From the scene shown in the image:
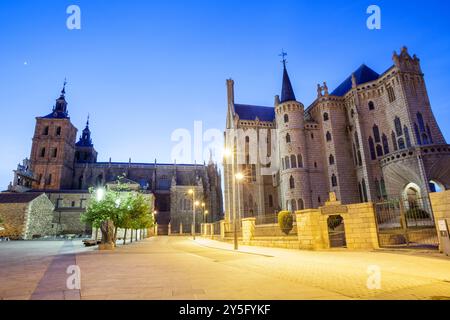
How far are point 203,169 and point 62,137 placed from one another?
3561 cm

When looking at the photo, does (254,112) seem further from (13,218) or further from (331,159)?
(13,218)

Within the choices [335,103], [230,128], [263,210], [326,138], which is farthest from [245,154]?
A: [335,103]

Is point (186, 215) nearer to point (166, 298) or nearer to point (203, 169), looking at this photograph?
point (203, 169)

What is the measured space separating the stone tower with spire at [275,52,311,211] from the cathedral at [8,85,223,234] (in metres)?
24.5

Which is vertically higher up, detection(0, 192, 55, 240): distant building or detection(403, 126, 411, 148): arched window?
detection(403, 126, 411, 148): arched window

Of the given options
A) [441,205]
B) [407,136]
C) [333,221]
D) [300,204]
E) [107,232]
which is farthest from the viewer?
[300,204]

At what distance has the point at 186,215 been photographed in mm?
56062

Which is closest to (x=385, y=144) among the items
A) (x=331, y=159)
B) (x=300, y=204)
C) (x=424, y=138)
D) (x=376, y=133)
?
(x=376, y=133)

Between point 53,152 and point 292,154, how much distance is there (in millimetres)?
56230

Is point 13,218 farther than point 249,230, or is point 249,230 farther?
point 13,218

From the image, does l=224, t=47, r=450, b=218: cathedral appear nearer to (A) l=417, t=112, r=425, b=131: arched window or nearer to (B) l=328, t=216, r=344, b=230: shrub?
(A) l=417, t=112, r=425, b=131: arched window

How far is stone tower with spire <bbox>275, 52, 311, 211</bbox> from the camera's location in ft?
112

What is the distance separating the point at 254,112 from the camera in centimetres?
4966

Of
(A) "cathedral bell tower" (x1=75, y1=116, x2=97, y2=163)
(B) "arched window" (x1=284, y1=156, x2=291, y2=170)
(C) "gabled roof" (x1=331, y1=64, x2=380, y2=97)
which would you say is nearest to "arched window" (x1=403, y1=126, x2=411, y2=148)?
(C) "gabled roof" (x1=331, y1=64, x2=380, y2=97)
